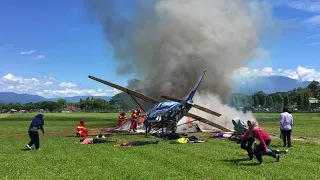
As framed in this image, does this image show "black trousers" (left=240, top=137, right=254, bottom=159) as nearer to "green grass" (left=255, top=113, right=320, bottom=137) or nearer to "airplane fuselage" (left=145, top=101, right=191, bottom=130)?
"airplane fuselage" (left=145, top=101, right=191, bottom=130)

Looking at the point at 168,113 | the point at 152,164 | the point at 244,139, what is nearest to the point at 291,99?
the point at 168,113

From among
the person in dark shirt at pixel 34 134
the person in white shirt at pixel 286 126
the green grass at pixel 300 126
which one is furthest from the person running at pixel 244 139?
the green grass at pixel 300 126

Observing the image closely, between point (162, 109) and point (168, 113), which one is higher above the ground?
point (162, 109)

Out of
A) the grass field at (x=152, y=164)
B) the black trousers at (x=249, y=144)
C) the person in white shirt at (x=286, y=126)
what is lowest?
the grass field at (x=152, y=164)

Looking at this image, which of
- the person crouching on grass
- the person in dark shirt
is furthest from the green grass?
the person in dark shirt

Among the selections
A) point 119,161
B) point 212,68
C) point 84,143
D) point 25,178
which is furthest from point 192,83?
A: point 25,178

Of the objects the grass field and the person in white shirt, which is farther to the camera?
the person in white shirt

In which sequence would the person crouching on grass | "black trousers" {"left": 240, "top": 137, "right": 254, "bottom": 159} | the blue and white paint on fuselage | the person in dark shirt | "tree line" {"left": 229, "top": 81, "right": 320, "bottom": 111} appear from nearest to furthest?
the person crouching on grass → "black trousers" {"left": 240, "top": 137, "right": 254, "bottom": 159} → the person in dark shirt → the blue and white paint on fuselage → "tree line" {"left": 229, "top": 81, "right": 320, "bottom": 111}

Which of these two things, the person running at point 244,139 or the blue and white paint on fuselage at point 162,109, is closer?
the person running at point 244,139

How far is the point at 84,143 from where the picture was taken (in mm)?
17453

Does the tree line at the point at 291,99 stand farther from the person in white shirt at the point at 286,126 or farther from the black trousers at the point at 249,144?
the black trousers at the point at 249,144

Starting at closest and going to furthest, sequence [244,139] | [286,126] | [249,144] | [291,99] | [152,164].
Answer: [152,164], [249,144], [244,139], [286,126], [291,99]

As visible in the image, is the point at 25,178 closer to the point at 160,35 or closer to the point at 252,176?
the point at 252,176

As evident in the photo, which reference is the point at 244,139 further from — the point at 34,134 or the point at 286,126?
the point at 34,134
